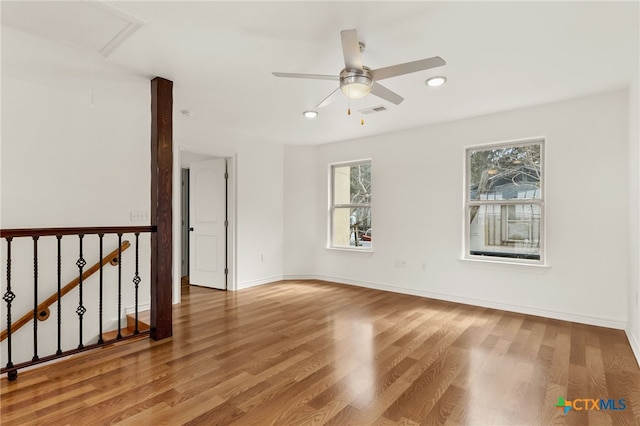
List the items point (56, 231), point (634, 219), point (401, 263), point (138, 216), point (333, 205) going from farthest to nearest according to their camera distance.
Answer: point (333, 205) < point (401, 263) < point (138, 216) < point (634, 219) < point (56, 231)

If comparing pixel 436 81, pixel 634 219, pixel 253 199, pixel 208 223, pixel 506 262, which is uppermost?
pixel 436 81

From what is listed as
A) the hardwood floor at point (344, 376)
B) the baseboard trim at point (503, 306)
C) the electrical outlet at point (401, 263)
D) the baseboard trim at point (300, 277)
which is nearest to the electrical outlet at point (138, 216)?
the hardwood floor at point (344, 376)

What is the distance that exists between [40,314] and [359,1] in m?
3.86

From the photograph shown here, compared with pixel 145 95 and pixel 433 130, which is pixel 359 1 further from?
pixel 433 130

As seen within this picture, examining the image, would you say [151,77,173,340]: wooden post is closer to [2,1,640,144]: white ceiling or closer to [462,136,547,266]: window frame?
[2,1,640,144]: white ceiling

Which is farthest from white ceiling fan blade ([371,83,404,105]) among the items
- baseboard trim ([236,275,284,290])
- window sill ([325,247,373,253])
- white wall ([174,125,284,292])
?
baseboard trim ([236,275,284,290])

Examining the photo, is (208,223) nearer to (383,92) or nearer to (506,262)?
(383,92)

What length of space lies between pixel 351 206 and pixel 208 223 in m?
2.37

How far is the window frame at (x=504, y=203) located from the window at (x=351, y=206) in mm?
1521

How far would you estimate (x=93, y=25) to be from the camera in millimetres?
2207

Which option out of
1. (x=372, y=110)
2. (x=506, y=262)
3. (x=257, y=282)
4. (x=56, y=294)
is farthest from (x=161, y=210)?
(x=506, y=262)

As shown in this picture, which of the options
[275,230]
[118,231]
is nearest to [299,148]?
[275,230]

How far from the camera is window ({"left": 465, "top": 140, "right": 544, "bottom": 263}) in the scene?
393 cm

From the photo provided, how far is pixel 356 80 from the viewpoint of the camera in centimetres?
229
